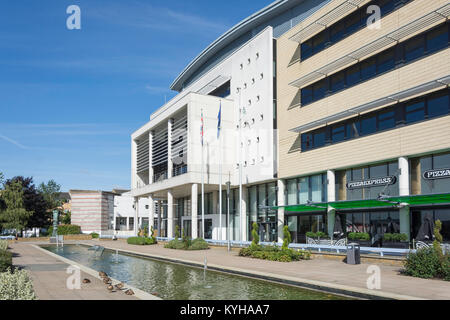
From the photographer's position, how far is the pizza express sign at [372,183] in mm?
28359

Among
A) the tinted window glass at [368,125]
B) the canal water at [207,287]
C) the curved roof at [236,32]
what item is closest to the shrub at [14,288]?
the canal water at [207,287]

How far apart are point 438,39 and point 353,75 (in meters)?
7.29

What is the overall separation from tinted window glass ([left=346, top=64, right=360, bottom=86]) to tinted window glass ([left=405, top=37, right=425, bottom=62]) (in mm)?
4491

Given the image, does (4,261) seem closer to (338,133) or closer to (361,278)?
(361,278)

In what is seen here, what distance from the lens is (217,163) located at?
4628 centimetres

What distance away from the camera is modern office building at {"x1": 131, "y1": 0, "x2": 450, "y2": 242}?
26.5m

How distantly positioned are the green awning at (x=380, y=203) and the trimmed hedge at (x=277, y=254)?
5.74 m

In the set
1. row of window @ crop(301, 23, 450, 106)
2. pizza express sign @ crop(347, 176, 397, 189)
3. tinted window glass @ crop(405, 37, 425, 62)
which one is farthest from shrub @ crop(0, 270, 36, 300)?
tinted window glass @ crop(405, 37, 425, 62)

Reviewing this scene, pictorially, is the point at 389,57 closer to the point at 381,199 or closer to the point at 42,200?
the point at 381,199

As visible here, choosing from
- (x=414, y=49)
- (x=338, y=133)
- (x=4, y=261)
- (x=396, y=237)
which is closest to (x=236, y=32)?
(x=338, y=133)

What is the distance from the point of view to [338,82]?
1331 inches

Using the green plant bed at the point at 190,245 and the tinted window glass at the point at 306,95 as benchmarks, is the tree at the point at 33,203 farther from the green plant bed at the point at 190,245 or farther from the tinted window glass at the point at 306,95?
the tinted window glass at the point at 306,95
